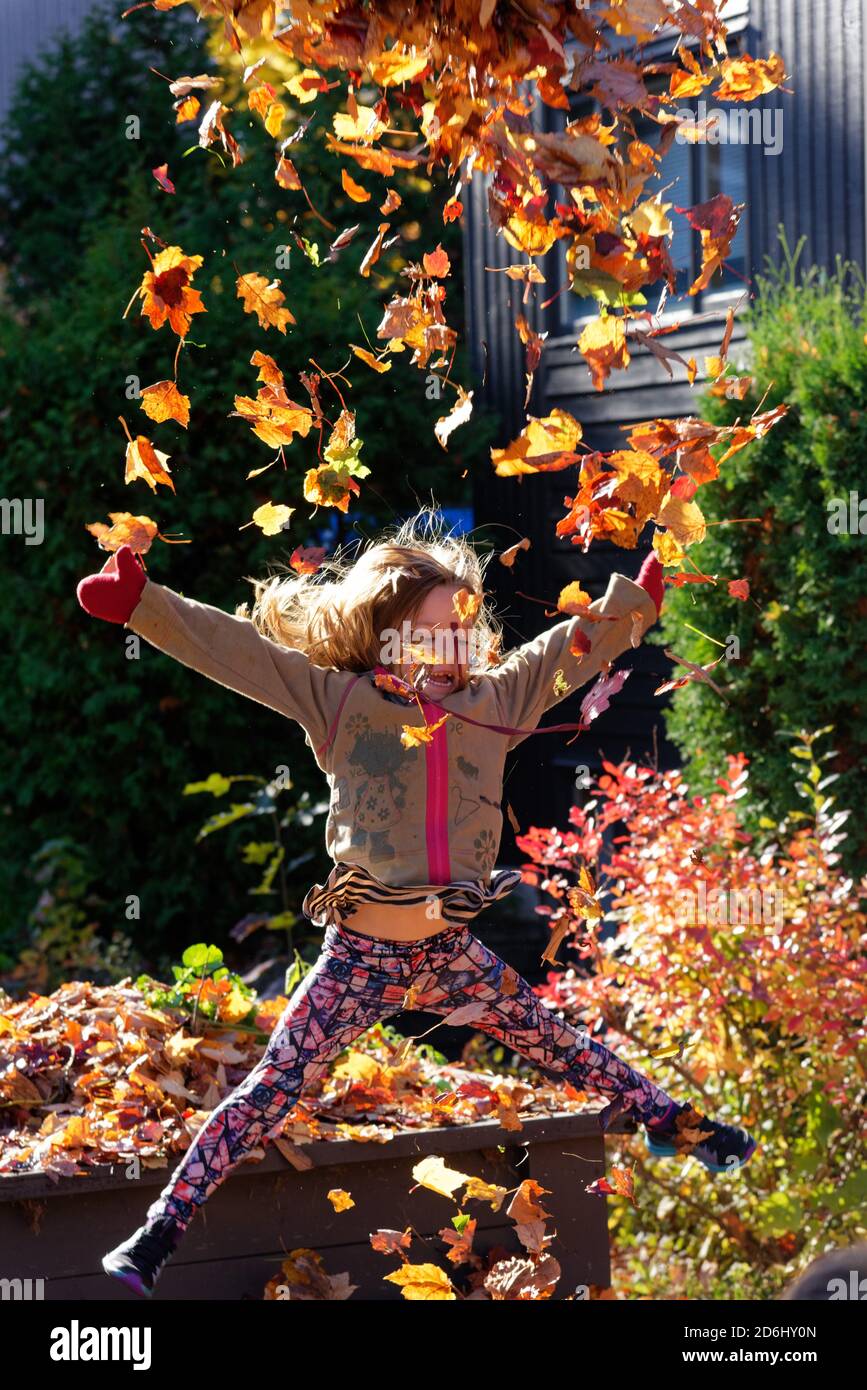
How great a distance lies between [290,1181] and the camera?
3078 mm

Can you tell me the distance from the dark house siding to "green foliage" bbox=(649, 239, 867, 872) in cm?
37

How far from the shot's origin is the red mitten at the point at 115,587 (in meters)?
2.78

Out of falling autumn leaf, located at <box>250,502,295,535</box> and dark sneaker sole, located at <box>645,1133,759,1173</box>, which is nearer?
falling autumn leaf, located at <box>250,502,295,535</box>

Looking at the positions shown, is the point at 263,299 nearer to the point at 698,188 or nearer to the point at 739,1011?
the point at 739,1011

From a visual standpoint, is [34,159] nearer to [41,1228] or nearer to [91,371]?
[91,371]

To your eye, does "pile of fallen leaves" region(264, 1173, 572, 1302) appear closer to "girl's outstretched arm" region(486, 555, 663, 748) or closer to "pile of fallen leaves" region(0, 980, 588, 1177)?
"pile of fallen leaves" region(0, 980, 588, 1177)

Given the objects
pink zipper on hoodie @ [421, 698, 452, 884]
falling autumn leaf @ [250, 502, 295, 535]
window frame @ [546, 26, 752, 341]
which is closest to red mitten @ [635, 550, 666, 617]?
pink zipper on hoodie @ [421, 698, 452, 884]

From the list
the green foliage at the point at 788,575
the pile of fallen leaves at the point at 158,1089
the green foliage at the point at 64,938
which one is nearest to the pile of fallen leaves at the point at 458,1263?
the pile of fallen leaves at the point at 158,1089

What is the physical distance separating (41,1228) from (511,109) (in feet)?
7.17

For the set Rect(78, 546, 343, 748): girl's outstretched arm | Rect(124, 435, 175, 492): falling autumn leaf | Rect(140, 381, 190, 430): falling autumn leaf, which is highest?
Rect(140, 381, 190, 430): falling autumn leaf

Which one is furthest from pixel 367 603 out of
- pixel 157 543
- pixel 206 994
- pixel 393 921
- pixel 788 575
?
pixel 157 543

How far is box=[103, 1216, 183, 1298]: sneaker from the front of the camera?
2.78m

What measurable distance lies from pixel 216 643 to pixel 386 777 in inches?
16.7
